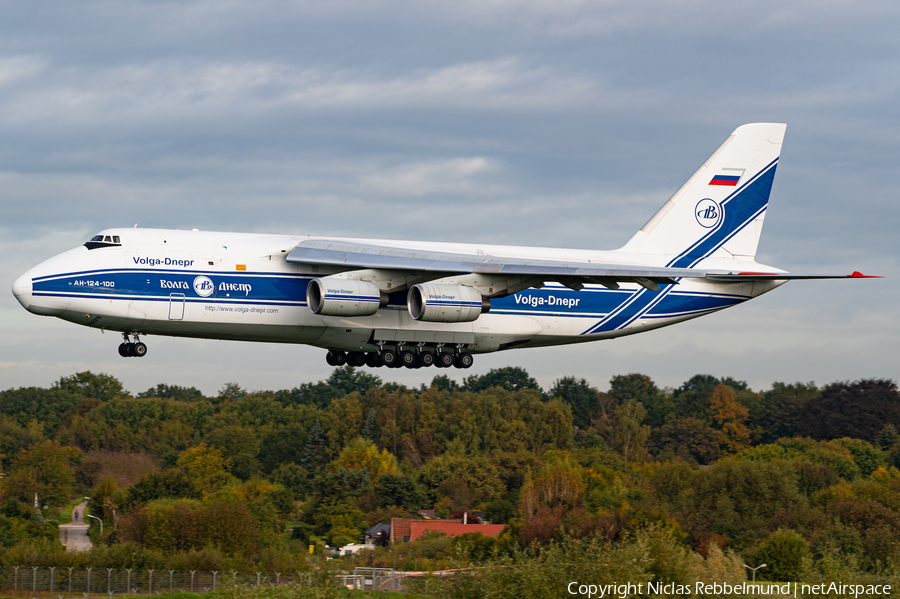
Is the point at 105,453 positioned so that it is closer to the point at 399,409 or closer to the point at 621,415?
the point at 399,409

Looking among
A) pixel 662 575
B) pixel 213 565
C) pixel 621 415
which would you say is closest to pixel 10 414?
pixel 621 415

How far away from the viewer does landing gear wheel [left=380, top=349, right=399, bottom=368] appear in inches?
1045

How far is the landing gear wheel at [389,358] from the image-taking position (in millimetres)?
26539

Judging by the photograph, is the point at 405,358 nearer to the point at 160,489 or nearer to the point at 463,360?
the point at 463,360

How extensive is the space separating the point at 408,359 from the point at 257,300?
4355 millimetres

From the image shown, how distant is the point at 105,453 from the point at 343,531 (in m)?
38.5

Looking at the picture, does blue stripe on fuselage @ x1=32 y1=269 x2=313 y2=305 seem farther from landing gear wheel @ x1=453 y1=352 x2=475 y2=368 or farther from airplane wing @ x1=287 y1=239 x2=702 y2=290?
landing gear wheel @ x1=453 y1=352 x2=475 y2=368

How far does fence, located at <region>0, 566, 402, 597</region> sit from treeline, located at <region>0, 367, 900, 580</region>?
139 inches

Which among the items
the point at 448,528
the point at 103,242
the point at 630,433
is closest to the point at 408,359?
the point at 103,242

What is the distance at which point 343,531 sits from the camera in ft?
208

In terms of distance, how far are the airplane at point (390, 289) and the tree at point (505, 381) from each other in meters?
76.8

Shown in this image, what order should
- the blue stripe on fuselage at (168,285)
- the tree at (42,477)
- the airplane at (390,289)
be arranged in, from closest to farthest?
the blue stripe on fuselage at (168,285)
the airplane at (390,289)
the tree at (42,477)

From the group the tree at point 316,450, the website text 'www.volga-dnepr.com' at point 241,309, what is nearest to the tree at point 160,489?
the tree at point 316,450

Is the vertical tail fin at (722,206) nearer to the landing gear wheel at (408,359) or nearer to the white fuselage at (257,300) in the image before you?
the white fuselage at (257,300)
